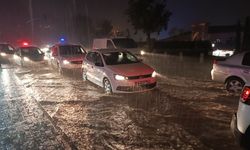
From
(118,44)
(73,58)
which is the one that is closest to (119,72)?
(73,58)

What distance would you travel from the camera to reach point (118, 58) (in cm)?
1224

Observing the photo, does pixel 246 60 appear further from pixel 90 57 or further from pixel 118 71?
pixel 90 57

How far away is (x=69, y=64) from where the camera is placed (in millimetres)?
17000

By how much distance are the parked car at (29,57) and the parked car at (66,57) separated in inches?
154

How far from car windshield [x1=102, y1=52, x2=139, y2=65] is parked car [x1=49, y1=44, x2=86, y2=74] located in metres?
4.96

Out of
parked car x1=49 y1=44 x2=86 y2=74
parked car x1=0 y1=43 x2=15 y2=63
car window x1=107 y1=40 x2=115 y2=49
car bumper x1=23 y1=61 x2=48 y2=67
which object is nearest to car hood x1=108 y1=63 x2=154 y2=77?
parked car x1=49 y1=44 x2=86 y2=74

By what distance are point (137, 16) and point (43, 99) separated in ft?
112

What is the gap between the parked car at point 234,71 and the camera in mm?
10266

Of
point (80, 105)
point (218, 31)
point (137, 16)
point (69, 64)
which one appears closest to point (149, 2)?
point (137, 16)

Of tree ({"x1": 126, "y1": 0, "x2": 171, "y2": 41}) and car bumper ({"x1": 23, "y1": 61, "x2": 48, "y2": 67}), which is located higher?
tree ({"x1": 126, "y1": 0, "x2": 171, "y2": 41})

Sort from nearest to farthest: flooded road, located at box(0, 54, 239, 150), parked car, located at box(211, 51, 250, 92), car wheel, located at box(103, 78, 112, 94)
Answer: flooded road, located at box(0, 54, 239, 150) < parked car, located at box(211, 51, 250, 92) < car wheel, located at box(103, 78, 112, 94)

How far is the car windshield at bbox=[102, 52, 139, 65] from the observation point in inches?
472

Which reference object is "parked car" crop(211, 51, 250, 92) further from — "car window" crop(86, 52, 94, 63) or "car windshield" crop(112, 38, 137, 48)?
"car windshield" crop(112, 38, 137, 48)

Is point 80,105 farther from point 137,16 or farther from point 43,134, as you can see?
point 137,16
